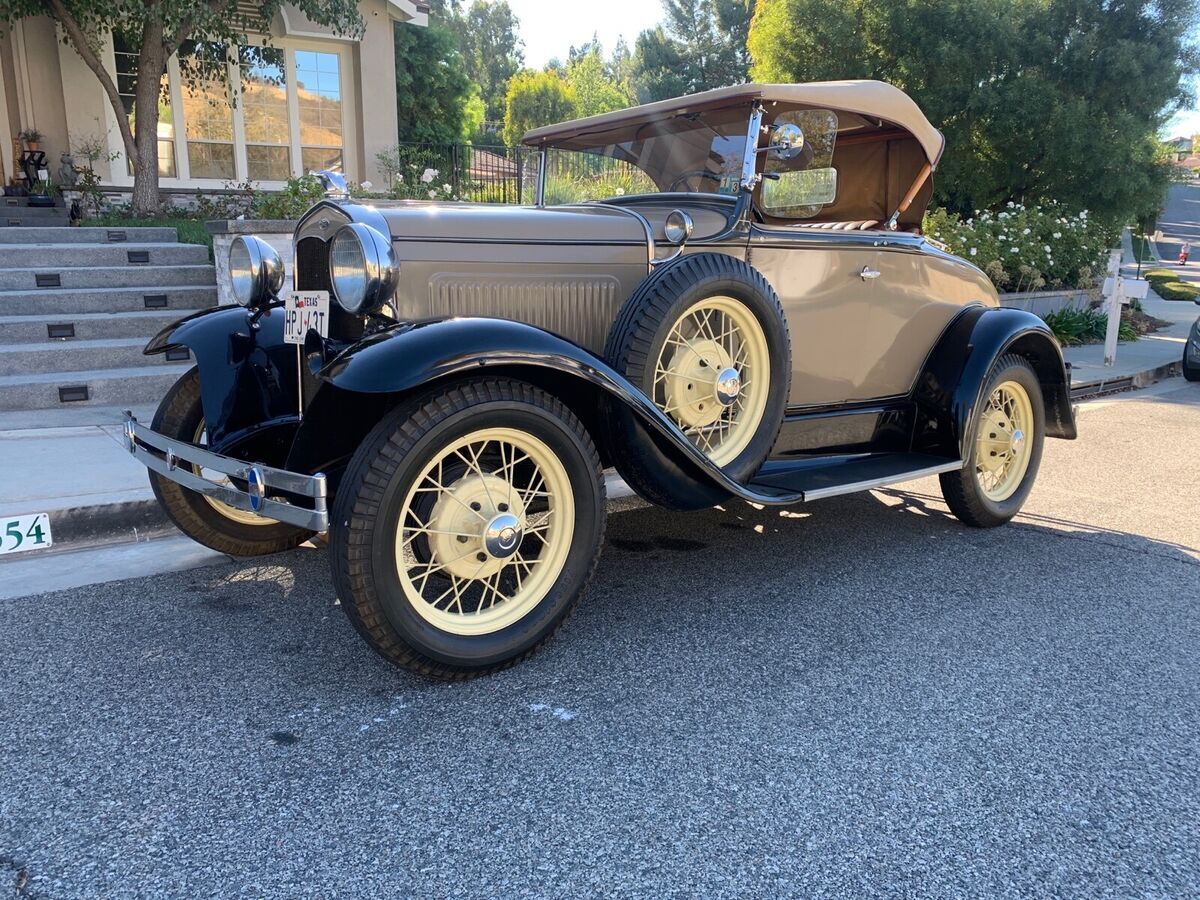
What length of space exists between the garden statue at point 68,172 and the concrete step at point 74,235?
285 centimetres

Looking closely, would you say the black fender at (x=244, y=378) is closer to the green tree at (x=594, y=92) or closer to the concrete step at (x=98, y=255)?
the concrete step at (x=98, y=255)

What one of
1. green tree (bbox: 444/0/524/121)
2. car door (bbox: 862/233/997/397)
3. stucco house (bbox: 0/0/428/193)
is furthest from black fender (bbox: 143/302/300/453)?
green tree (bbox: 444/0/524/121)

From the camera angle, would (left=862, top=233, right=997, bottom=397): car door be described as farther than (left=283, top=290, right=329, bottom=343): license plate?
Yes

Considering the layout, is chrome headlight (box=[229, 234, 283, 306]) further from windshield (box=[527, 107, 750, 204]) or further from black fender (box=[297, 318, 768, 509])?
windshield (box=[527, 107, 750, 204])

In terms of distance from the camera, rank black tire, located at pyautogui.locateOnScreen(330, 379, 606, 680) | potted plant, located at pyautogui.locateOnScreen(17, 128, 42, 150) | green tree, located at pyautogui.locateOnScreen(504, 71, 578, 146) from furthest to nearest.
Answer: green tree, located at pyautogui.locateOnScreen(504, 71, 578, 146) < potted plant, located at pyautogui.locateOnScreen(17, 128, 42, 150) < black tire, located at pyautogui.locateOnScreen(330, 379, 606, 680)

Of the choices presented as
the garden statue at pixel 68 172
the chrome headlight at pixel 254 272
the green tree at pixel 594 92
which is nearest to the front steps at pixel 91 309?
the garden statue at pixel 68 172

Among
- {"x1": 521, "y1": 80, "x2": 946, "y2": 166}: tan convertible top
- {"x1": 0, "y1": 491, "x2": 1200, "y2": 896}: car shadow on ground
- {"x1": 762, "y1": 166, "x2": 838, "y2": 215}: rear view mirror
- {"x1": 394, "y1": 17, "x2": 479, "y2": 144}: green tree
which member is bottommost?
{"x1": 0, "y1": 491, "x2": 1200, "y2": 896}: car shadow on ground

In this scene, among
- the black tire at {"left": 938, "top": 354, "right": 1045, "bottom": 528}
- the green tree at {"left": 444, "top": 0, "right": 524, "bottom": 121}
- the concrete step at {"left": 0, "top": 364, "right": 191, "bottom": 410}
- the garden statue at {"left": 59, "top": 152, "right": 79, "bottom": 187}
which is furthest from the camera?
the green tree at {"left": 444, "top": 0, "right": 524, "bottom": 121}

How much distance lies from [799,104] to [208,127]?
404 inches

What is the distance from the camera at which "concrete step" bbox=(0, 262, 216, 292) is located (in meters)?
7.12

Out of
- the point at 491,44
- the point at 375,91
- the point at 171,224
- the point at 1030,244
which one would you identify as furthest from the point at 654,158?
the point at 491,44

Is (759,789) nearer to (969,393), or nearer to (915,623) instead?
(915,623)

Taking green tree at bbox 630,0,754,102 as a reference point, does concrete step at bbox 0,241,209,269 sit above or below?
below

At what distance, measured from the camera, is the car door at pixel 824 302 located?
12.1ft
